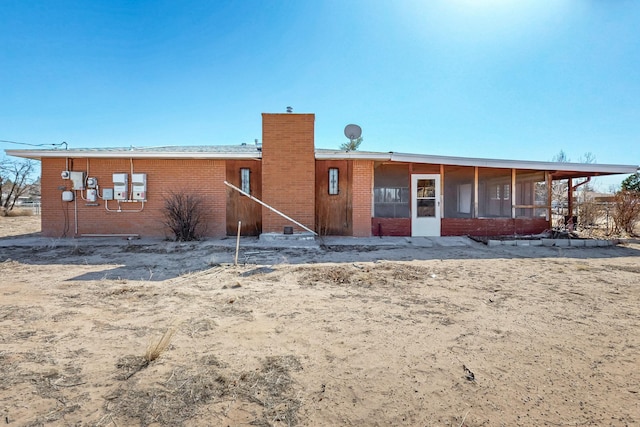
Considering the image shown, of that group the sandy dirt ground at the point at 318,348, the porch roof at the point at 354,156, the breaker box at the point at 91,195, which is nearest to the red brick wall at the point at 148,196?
the breaker box at the point at 91,195

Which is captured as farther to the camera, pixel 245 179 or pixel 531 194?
pixel 531 194

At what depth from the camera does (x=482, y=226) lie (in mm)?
11172

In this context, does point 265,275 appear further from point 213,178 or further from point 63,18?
point 63,18

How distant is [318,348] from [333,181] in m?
8.35

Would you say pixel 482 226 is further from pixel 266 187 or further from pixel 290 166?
pixel 266 187

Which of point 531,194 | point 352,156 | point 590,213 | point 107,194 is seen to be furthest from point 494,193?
point 107,194

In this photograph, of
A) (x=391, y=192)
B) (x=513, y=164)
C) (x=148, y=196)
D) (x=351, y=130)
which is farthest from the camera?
(x=391, y=192)

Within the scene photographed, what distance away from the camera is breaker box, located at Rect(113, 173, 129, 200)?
34.1ft

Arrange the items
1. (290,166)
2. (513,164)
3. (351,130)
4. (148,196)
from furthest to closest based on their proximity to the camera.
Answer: (351,130)
(513,164)
(148,196)
(290,166)

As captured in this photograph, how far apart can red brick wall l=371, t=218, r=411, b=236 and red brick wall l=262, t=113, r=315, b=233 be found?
7.46ft

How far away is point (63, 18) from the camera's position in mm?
9836

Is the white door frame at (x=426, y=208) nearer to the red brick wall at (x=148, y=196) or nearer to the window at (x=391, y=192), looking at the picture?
the window at (x=391, y=192)

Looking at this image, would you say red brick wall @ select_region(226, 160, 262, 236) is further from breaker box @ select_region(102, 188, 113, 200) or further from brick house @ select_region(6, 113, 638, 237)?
breaker box @ select_region(102, 188, 113, 200)

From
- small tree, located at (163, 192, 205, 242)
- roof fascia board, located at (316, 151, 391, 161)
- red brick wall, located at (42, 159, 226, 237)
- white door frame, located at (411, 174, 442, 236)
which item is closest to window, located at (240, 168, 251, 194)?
red brick wall, located at (42, 159, 226, 237)
